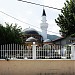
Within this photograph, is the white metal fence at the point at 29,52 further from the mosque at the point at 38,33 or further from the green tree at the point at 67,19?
the mosque at the point at 38,33

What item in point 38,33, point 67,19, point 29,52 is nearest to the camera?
point 29,52

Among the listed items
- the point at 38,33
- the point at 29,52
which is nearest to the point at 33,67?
the point at 29,52

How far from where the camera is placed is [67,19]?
2683 cm

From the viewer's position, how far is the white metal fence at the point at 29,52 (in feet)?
44.7

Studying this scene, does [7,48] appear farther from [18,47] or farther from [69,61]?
[69,61]

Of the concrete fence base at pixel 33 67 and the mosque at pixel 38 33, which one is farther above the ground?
the mosque at pixel 38 33

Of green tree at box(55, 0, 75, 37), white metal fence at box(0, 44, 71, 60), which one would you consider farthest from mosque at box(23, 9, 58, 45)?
white metal fence at box(0, 44, 71, 60)

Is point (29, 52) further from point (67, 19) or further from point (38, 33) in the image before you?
point (38, 33)

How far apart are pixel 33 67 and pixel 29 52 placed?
78 centimetres

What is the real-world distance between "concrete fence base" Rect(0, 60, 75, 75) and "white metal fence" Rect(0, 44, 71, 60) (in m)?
0.25

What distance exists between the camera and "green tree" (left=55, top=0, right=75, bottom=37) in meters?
26.5

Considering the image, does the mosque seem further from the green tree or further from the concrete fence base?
the concrete fence base

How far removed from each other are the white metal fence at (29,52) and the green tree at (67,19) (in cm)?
1285

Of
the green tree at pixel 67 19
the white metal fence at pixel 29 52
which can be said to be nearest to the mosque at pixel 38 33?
the green tree at pixel 67 19
